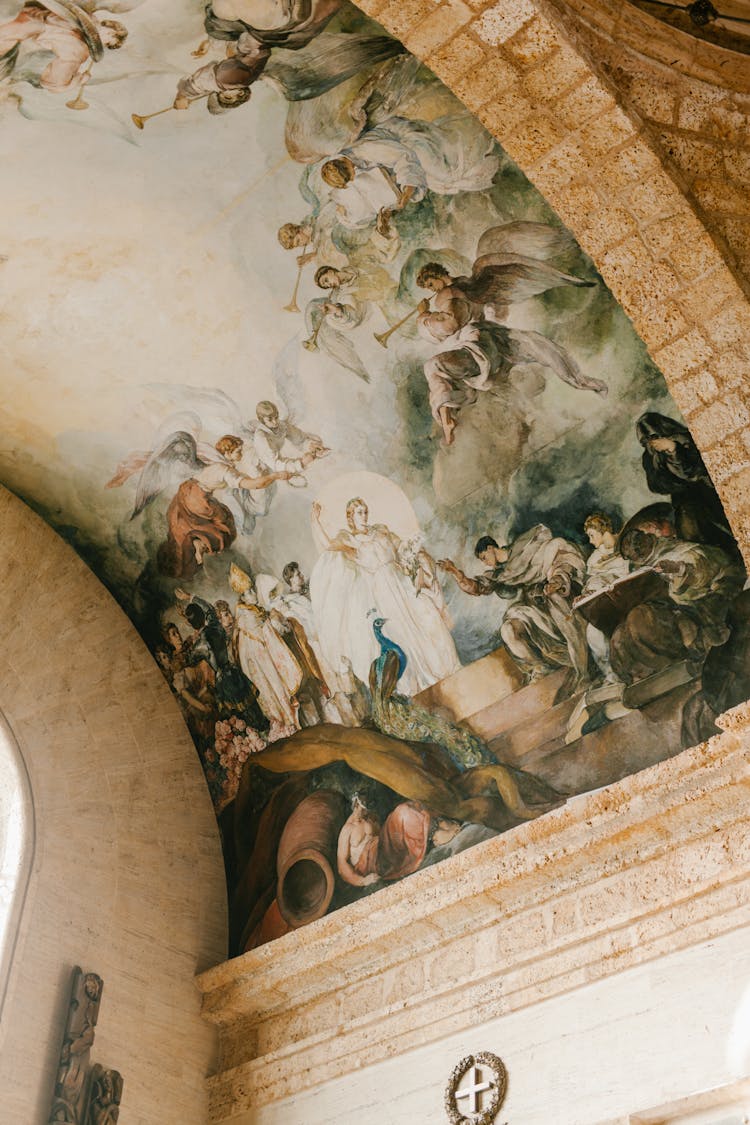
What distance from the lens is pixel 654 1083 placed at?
19.0 feet

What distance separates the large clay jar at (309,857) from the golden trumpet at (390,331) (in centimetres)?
271

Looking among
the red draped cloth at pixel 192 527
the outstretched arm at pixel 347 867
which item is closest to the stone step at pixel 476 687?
the outstretched arm at pixel 347 867

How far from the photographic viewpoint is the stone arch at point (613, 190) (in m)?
5.38

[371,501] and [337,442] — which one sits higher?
[337,442]

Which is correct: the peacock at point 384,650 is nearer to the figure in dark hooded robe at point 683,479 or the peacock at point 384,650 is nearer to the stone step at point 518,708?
the stone step at point 518,708

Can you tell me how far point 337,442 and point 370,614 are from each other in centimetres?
103

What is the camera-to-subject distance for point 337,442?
7.65 metres

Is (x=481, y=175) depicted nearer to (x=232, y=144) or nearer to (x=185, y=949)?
(x=232, y=144)

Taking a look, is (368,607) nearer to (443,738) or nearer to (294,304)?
(443,738)

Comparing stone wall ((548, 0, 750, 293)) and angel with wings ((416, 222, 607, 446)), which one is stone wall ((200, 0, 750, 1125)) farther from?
angel with wings ((416, 222, 607, 446))

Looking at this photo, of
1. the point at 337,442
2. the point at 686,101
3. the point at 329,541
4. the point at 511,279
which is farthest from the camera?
the point at 329,541

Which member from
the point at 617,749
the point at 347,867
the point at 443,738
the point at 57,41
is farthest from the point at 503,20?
the point at 347,867

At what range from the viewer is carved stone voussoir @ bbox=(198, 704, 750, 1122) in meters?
6.06

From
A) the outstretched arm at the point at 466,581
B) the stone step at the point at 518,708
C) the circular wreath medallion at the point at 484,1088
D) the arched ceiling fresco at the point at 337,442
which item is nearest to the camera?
the circular wreath medallion at the point at 484,1088
